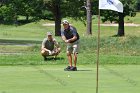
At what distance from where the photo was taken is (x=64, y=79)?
14977 mm

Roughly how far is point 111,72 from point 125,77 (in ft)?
4.82

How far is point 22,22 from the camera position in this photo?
8256 centimetres

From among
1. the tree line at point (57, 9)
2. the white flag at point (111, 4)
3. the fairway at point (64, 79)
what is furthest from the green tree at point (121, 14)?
the white flag at point (111, 4)

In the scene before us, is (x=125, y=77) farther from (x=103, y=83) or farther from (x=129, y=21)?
(x=129, y=21)

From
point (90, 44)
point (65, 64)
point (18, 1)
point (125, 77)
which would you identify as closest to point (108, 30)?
point (18, 1)

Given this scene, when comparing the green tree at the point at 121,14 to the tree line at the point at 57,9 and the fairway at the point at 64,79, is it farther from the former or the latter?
the fairway at the point at 64,79

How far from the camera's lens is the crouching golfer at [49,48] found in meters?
21.2

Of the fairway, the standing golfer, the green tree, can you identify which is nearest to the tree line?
the green tree

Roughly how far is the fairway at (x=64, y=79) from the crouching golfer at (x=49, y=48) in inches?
78.7

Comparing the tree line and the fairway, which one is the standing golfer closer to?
the fairway

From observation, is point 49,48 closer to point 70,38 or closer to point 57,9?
point 70,38

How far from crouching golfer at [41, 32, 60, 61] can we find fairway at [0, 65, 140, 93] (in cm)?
200

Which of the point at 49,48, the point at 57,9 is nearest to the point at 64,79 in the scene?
the point at 49,48

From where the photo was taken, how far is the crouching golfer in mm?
21203
